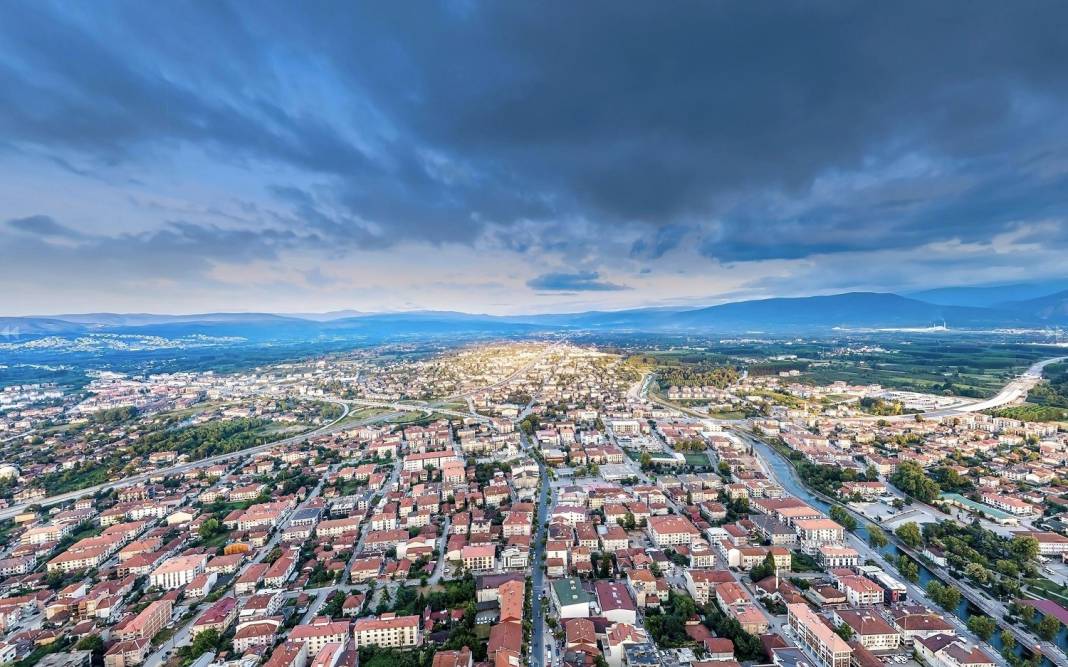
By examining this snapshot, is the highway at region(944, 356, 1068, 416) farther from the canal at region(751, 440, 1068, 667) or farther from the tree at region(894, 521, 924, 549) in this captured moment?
the tree at region(894, 521, 924, 549)

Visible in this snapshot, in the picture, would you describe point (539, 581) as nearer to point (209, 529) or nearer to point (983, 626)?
point (983, 626)

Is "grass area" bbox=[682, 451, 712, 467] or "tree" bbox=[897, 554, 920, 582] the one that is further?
"grass area" bbox=[682, 451, 712, 467]

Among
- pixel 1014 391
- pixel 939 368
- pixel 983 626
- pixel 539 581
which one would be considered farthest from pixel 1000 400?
pixel 539 581

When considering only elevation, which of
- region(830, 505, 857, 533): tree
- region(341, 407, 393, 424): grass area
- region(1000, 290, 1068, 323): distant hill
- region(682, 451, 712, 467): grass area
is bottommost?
region(341, 407, 393, 424): grass area

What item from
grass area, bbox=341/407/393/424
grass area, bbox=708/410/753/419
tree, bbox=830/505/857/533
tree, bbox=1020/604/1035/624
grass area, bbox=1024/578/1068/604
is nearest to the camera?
tree, bbox=1020/604/1035/624

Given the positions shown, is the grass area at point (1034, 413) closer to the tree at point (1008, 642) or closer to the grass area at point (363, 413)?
the tree at point (1008, 642)

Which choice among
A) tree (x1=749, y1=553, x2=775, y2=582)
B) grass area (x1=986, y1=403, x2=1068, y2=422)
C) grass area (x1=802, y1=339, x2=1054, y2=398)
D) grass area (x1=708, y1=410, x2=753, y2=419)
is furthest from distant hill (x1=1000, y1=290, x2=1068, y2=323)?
tree (x1=749, y1=553, x2=775, y2=582)

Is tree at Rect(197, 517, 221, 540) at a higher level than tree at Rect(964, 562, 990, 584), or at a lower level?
lower
